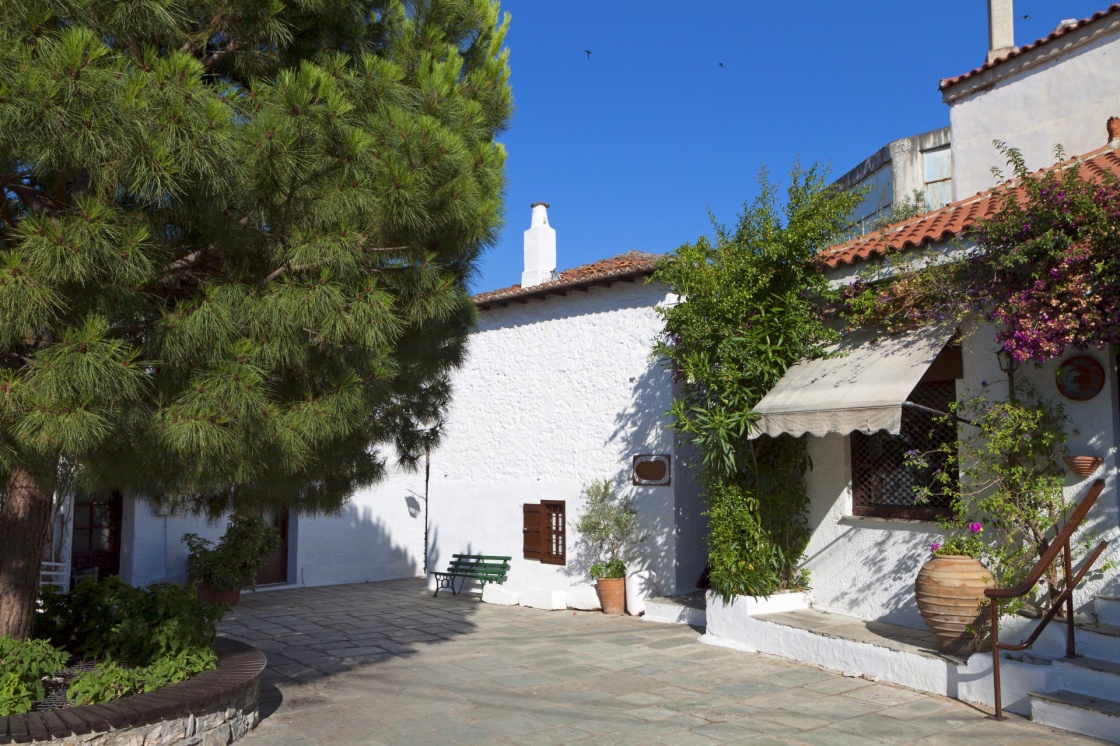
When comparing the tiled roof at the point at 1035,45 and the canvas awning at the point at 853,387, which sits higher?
the tiled roof at the point at 1035,45

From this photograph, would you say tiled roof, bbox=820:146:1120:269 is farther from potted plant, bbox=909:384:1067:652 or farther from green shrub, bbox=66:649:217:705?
green shrub, bbox=66:649:217:705

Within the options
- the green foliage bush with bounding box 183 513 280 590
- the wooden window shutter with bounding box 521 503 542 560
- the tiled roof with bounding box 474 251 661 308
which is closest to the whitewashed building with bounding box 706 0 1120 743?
the tiled roof with bounding box 474 251 661 308

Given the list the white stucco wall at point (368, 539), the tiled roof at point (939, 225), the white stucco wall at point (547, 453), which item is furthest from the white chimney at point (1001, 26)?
the white stucco wall at point (368, 539)

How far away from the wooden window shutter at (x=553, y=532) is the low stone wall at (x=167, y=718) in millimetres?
7364

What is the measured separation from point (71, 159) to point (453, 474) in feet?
40.4

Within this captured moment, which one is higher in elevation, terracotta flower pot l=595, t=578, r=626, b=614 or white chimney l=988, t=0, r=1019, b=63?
white chimney l=988, t=0, r=1019, b=63

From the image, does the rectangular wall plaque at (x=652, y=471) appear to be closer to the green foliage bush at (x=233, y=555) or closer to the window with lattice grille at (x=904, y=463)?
the window with lattice grille at (x=904, y=463)

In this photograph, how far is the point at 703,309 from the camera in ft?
34.2

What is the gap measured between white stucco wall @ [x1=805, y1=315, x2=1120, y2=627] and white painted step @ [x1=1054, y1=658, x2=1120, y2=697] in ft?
2.71

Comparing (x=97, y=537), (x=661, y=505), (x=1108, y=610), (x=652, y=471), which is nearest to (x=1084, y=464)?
(x=1108, y=610)

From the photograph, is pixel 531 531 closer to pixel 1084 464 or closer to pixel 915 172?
pixel 1084 464

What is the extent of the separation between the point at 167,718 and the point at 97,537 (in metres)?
11.6

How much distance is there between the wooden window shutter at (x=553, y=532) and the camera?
14367 millimetres

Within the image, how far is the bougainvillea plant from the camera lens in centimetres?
691
